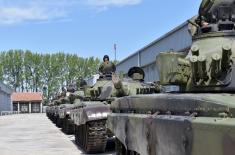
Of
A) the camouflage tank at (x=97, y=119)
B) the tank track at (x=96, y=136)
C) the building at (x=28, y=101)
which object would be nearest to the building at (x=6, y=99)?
the building at (x=28, y=101)

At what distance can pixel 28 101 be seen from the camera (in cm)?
10519

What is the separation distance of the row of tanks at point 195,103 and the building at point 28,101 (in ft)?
316

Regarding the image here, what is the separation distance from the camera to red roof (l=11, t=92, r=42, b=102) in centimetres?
10438

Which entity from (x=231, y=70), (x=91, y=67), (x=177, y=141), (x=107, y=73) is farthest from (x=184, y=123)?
(x=91, y=67)

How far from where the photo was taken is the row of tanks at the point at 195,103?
4.59 metres

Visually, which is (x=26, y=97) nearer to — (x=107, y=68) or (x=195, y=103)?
(x=107, y=68)

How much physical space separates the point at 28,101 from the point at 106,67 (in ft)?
289

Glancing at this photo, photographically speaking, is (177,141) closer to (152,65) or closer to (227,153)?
(227,153)

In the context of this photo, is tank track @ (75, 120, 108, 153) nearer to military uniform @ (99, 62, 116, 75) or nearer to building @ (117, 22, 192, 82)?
military uniform @ (99, 62, 116, 75)

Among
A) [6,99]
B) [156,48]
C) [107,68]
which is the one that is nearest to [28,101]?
[6,99]

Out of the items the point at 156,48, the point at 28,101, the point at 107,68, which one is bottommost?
the point at 28,101

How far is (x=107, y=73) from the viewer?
61.9ft

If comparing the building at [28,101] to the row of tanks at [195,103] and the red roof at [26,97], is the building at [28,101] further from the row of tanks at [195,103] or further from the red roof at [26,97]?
the row of tanks at [195,103]

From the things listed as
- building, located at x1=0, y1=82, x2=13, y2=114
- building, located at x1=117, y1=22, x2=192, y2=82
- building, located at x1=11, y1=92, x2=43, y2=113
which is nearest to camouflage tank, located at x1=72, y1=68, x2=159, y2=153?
building, located at x1=117, y1=22, x2=192, y2=82
